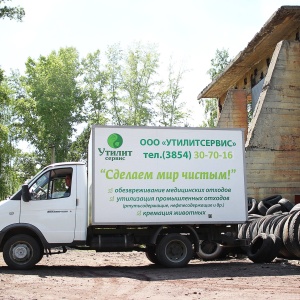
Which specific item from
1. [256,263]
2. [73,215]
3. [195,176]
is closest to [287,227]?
[256,263]

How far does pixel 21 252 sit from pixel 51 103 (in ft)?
Answer: 135

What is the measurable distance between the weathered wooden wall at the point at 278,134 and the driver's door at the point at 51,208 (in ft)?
34.0

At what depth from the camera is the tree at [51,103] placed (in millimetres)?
54438

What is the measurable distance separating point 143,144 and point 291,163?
10.6 meters

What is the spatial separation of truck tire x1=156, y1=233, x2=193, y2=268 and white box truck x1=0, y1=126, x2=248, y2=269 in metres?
0.02

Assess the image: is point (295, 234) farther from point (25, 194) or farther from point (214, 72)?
point (214, 72)

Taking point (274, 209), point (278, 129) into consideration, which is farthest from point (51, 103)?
point (274, 209)

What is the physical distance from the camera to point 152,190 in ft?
48.5

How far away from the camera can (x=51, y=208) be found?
14.5m

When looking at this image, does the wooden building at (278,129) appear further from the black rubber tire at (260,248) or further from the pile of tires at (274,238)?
the black rubber tire at (260,248)

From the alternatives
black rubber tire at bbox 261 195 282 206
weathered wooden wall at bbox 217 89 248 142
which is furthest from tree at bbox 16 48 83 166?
black rubber tire at bbox 261 195 282 206

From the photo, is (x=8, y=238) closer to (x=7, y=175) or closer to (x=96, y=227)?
(x=96, y=227)

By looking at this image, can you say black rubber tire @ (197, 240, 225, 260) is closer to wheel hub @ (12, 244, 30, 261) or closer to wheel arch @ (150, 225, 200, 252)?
wheel arch @ (150, 225, 200, 252)

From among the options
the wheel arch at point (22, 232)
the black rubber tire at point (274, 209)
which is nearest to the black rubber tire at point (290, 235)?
the black rubber tire at point (274, 209)
